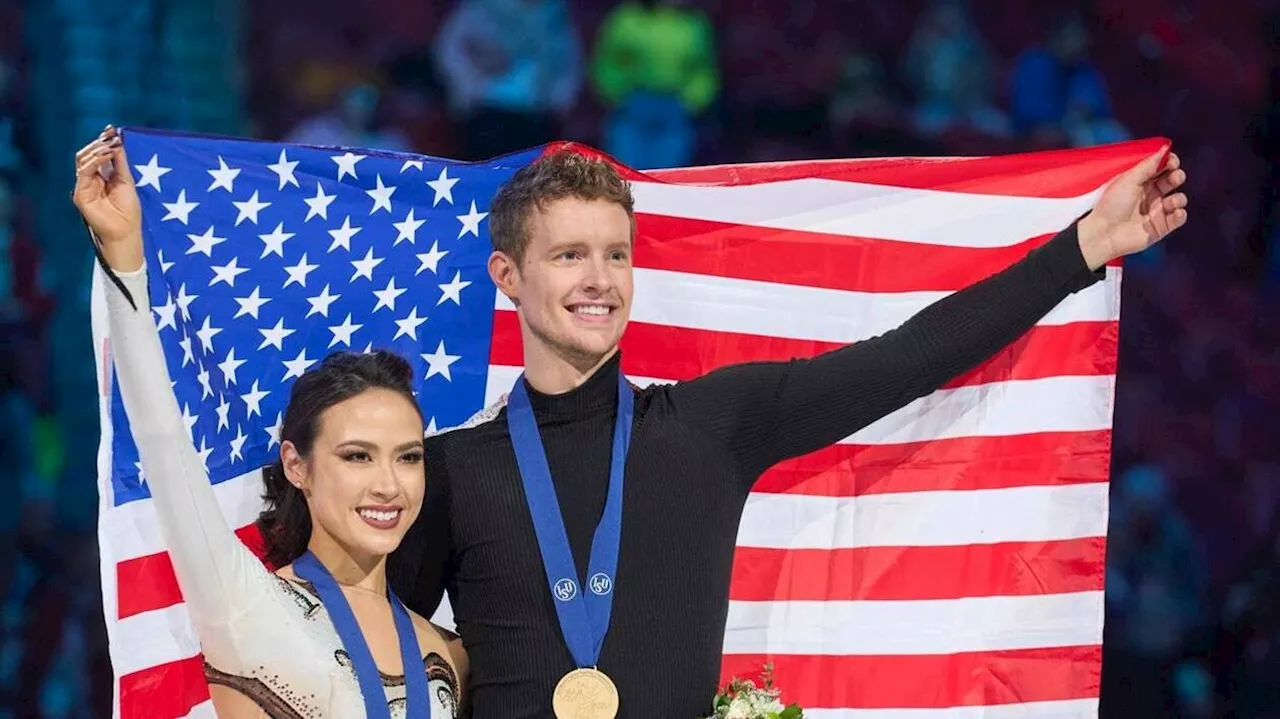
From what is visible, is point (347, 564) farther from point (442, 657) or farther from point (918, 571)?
point (918, 571)

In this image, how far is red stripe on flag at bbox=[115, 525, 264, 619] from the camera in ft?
12.9

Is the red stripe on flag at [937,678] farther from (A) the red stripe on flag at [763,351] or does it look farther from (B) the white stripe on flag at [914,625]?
(A) the red stripe on flag at [763,351]

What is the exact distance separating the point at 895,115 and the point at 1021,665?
2.70m

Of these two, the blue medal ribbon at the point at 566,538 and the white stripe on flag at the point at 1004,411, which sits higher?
the white stripe on flag at the point at 1004,411

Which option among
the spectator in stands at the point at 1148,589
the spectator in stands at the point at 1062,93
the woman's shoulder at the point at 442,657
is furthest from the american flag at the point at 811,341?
the spectator in stands at the point at 1062,93

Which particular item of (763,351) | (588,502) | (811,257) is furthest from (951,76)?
(588,502)

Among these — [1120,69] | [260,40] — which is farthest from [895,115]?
[260,40]

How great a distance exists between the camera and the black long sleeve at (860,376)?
356 cm

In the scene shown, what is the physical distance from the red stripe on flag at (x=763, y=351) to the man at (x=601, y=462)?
1.38ft

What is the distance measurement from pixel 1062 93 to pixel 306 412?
12.5ft

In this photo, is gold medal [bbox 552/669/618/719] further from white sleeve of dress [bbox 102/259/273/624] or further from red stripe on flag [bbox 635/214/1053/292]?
red stripe on flag [bbox 635/214/1053/292]

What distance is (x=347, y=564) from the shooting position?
3426 millimetres

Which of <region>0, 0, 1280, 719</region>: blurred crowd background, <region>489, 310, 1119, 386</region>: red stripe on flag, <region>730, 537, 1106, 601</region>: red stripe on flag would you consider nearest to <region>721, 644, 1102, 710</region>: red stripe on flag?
<region>730, 537, 1106, 601</region>: red stripe on flag

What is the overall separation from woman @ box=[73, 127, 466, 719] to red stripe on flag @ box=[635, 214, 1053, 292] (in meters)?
0.96
